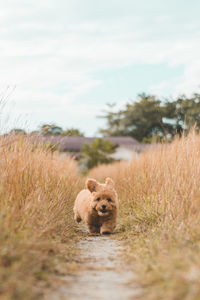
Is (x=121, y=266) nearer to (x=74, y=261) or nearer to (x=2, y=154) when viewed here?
(x=74, y=261)

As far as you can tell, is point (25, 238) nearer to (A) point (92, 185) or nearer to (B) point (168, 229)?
(B) point (168, 229)

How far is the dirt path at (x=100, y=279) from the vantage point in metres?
2.57

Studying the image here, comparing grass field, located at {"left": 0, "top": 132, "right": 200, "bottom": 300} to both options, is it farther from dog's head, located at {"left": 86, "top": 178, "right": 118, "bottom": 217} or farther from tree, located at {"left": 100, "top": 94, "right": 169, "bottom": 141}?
tree, located at {"left": 100, "top": 94, "right": 169, "bottom": 141}

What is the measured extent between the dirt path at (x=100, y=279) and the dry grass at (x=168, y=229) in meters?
0.11

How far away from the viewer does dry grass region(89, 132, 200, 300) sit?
8.27 feet

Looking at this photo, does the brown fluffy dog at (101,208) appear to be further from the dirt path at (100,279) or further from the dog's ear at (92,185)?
the dirt path at (100,279)

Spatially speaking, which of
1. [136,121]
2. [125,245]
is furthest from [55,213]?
[136,121]

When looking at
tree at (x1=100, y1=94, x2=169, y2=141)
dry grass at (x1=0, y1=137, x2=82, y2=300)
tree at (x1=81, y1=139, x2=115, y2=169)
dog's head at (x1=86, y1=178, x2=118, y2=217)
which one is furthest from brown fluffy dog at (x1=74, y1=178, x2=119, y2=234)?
tree at (x1=100, y1=94, x2=169, y2=141)

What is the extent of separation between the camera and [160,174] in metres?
5.99

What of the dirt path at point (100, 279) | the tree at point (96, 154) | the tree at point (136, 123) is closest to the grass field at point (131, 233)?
the dirt path at point (100, 279)

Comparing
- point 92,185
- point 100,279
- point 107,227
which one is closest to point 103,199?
point 92,185

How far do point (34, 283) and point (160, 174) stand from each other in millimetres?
3550

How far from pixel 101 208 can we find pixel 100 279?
218 centimetres

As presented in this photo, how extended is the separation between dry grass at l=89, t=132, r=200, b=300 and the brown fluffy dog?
264mm
